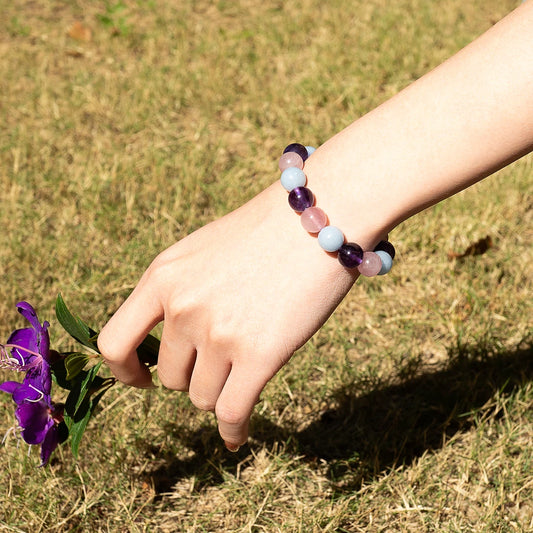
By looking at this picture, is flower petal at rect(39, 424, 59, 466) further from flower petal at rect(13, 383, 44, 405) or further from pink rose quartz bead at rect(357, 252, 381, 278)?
pink rose quartz bead at rect(357, 252, 381, 278)

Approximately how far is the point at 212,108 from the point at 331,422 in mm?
2045

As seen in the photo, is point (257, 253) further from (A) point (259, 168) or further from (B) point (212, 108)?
(B) point (212, 108)

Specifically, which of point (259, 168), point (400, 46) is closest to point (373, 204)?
point (259, 168)

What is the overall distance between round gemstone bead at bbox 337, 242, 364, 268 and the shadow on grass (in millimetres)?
966

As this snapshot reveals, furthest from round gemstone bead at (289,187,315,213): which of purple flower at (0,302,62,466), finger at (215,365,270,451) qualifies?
purple flower at (0,302,62,466)

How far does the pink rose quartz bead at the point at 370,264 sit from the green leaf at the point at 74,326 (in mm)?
723

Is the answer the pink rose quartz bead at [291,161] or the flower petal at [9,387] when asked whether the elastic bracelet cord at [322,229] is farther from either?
the flower petal at [9,387]

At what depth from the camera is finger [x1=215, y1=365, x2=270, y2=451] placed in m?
1.28

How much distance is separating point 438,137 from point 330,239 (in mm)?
253

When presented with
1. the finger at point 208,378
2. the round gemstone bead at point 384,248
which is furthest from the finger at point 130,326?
the round gemstone bead at point 384,248

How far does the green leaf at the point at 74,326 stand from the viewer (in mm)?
1630

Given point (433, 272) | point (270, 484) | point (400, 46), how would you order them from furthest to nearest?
1. point (400, 46)
2. point (433, 272)
3. point (270, 484)

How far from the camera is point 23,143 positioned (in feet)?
11.2

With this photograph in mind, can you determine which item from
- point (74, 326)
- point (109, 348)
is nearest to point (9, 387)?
point (74, 326)
